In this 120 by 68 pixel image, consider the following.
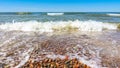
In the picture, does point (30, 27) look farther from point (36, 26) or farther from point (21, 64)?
point (21, 64)

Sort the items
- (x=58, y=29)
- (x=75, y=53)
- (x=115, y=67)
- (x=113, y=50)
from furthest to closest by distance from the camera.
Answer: (x=58, y=29) → (x=113, y=50) → (x=75, y=53) → (x=115, y=67)

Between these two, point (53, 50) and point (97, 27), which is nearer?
point (53, 50)

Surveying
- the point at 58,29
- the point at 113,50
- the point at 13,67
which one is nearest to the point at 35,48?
the point at 13,67

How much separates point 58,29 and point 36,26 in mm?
1345

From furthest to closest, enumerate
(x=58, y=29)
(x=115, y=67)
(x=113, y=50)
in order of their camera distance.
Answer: (x=58, y=29) → (x=113, y=50) → (x=115, y=67)

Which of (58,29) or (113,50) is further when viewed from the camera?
(58,29)

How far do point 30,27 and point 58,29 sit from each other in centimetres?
167

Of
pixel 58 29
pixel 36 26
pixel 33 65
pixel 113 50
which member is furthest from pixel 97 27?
pixel 33 65

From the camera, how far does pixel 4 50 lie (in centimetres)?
555

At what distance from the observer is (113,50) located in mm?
5594

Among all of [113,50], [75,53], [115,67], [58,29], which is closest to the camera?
[115,67]

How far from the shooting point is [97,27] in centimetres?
1156

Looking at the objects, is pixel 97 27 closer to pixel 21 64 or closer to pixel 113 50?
pixel 113 50

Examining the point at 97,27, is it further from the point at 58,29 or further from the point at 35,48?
the point at 35,48
